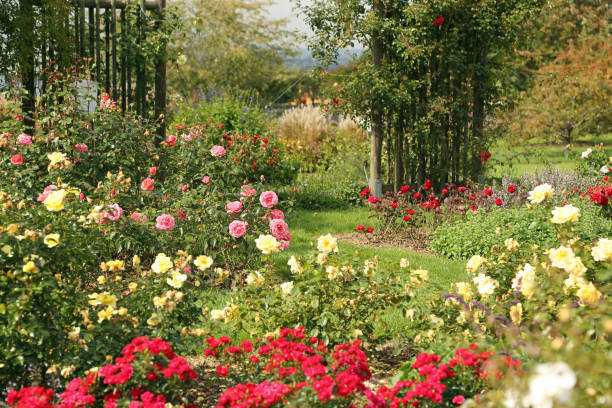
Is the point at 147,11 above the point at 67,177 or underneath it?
above

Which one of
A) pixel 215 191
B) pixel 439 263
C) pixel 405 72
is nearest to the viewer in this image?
pixel 215 191

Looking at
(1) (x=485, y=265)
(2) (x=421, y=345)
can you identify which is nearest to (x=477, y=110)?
(1) (x=485, y=265)

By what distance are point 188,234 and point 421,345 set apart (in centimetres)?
201

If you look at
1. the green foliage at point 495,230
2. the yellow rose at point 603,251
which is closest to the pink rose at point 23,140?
the green foliage at point 495,230

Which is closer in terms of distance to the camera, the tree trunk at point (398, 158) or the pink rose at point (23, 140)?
the pink rose at point (23, 140)

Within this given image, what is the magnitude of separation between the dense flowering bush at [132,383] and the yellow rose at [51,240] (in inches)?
21.7

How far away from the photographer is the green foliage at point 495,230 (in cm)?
469

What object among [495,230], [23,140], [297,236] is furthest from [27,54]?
[495,230]

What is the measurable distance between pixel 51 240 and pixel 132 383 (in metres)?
0.70

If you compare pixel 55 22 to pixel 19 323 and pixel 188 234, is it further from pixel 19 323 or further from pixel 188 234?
pixel 19 323

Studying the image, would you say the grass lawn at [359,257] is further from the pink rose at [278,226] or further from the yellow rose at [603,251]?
the yellow rose at [603,251]

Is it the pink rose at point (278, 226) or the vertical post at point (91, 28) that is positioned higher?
the vertical post at point (91, 28)

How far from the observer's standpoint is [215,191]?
4477mm

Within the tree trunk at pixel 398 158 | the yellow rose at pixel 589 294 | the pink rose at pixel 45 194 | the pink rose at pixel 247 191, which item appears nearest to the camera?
the yellow rose at pixel 589 294
